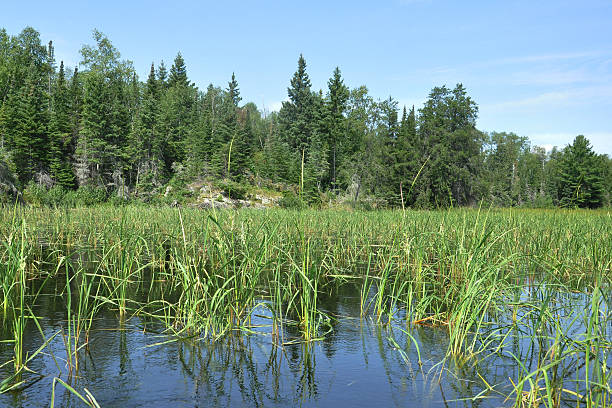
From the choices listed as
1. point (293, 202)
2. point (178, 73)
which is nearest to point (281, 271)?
point (293, 202)

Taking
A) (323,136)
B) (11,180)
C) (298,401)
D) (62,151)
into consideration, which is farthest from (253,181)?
(298,401)

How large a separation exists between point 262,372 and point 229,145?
3589 centimetres

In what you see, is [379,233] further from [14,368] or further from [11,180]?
[11,180]

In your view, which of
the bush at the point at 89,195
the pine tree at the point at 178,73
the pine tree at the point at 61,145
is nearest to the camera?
the bush at the point at 89,195

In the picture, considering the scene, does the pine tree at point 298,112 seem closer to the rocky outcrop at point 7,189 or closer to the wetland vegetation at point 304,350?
the rocky outcrop at point 7,189

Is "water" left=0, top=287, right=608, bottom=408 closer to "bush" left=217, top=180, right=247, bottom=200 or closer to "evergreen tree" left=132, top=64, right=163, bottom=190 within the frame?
"bush" left=217, top=180, right=247, bottom=200

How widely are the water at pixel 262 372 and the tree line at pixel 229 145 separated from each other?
1908cm

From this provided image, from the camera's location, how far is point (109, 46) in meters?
48.2

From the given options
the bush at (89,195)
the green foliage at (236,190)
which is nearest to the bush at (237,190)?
the green foliage at (236,190)

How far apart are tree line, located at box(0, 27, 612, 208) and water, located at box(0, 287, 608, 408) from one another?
19077mm

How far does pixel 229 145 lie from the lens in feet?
124

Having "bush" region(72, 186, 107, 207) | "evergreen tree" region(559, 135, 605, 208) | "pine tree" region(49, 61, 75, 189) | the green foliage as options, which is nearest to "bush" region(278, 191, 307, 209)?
the green foliage

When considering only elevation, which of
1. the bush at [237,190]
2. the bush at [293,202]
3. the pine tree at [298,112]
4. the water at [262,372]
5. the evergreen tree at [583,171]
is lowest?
the water at [262,372]

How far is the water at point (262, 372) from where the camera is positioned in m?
2.72
